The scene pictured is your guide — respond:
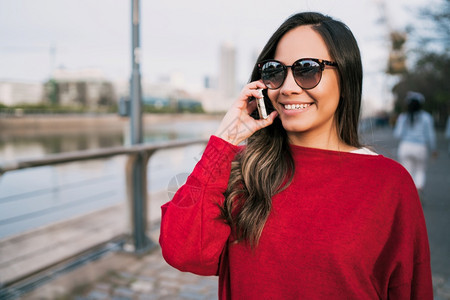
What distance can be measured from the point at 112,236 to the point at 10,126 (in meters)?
45.9

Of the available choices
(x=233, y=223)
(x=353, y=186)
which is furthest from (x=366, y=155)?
(x=233, y=223)

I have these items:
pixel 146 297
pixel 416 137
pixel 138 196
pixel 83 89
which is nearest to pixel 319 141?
pixel 146 297

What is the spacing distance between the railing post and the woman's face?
9.86 ft

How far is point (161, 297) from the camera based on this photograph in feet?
10.6

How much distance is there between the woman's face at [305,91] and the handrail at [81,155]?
7.42ft

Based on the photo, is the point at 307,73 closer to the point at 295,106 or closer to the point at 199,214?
the point at 295,106

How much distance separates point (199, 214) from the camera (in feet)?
3.91

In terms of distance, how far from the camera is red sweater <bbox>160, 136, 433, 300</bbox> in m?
1.14

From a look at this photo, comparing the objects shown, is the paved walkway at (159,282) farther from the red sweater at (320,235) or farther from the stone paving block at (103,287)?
the red sweater at (320,235)

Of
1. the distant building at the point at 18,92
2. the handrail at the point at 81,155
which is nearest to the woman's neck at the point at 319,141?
the handrail at the point at 81,155

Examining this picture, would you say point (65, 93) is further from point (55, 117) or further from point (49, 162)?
point (49, 162)

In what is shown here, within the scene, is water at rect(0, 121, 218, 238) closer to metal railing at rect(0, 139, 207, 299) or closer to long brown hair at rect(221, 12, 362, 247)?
metal railing at rect(0, 139, 207, 299)

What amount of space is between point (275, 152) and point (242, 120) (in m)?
0.18

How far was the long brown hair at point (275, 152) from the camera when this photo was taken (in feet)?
4.10
